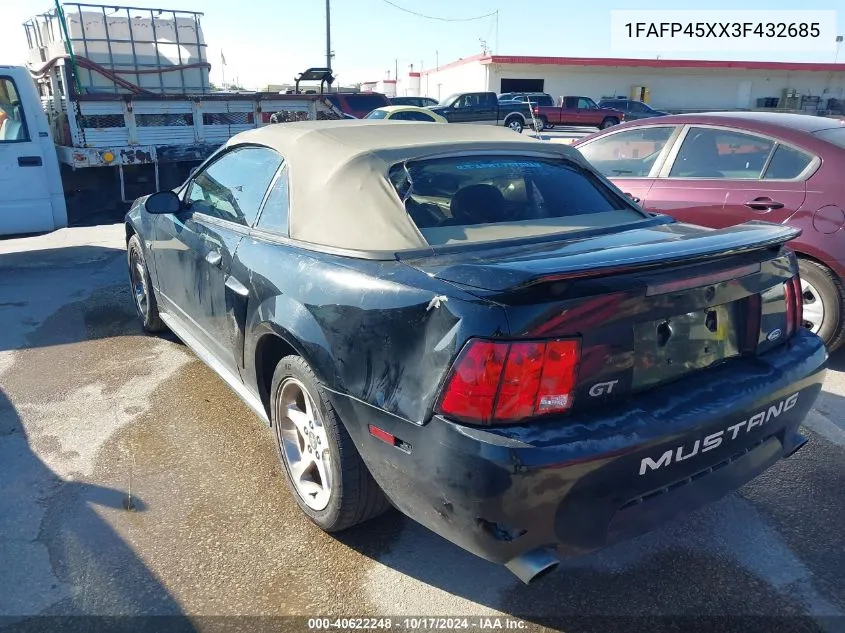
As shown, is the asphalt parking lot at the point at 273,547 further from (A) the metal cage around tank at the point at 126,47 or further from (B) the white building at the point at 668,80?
(B) the white building at the point at 668,80

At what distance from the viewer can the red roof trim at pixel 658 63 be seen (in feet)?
134

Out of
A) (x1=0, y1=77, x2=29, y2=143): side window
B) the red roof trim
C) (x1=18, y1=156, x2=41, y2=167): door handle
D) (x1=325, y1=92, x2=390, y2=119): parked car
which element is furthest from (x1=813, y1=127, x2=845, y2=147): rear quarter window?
the red roof trim

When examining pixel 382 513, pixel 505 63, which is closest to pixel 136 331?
pixel 382 513

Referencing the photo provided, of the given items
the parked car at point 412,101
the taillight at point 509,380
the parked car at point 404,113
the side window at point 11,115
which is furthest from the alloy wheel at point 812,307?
the parked car at point 412,101

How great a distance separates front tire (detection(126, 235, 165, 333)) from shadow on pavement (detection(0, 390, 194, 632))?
172cm

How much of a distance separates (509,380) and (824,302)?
3510 mm

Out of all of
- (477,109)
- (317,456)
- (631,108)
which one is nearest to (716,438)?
(317,456)

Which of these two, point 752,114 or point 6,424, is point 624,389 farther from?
point 752,114

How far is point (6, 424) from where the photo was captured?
12.4 feet

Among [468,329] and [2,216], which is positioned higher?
[468,329]

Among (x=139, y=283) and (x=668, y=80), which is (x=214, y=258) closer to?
(x=139, y=283)

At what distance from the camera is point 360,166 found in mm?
2871

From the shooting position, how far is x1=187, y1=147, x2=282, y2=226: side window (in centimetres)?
334

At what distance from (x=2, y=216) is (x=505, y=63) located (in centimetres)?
3870
